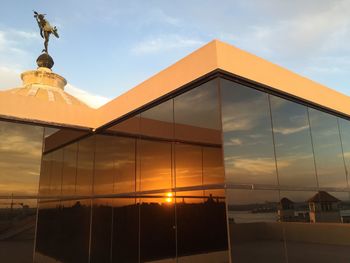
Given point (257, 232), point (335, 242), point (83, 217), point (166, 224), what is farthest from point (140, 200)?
point (335, 242)

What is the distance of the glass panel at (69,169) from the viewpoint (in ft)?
36.2

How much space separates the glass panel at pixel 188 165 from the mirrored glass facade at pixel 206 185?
0.08 feet

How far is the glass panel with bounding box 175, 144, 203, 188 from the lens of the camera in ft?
23.7

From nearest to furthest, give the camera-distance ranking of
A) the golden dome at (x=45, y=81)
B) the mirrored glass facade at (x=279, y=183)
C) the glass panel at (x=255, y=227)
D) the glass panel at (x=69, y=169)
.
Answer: the glass panel at (x=255, y=227) → the mirrored glass facade at (x=279, y=183) → the glass panel at (x=69, y=169) → the golden dome at (x=45, y=81)

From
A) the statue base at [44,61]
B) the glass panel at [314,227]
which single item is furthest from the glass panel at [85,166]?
the statue base at [44,61]

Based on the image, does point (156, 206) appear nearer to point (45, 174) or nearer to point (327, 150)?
point (45, 174)

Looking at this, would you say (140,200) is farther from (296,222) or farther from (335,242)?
(335,242)

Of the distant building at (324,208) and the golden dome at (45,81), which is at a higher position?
the golden dome at (45,81)

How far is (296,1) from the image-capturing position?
923 cm

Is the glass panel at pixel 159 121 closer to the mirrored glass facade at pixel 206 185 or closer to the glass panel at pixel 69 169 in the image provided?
the mirrored glass facade at pixel 206 185

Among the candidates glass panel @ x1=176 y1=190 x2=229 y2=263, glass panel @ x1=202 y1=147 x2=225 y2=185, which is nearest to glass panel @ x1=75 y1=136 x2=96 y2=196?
glass panel @ x1=176 y1=190 x2=229 y2=263

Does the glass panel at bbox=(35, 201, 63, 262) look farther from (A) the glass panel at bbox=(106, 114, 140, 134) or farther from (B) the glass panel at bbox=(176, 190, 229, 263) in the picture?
(B) the glass panel at bbox=(176, 190, 229, 263)

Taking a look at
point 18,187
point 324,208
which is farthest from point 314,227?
point 18,187

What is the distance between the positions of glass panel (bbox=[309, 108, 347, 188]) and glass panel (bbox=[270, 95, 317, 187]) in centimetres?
39
